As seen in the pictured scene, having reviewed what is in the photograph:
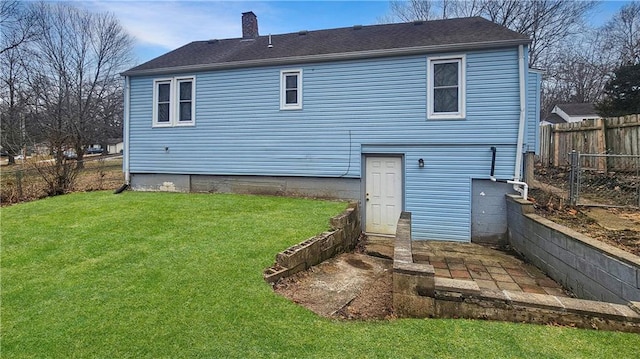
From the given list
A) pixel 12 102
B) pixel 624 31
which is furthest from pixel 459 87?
pixel 12 102

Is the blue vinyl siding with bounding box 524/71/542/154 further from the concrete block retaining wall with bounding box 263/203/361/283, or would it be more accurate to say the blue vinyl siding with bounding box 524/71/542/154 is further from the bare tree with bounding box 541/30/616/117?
the bare tree with bounding box 541/30/616/117

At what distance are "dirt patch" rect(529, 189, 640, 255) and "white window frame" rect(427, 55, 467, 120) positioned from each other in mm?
2963

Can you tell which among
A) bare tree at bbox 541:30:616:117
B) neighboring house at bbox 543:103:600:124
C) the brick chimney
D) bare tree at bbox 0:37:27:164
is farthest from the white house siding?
neighboring house at bbox 543:103:600:124

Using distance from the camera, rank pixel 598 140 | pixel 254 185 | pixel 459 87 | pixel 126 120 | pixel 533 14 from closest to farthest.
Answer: pixel 459 87, pixel 598 140, pixel 254 185, pixel 126 120, pixel 533 14

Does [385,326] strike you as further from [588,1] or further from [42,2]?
[42,2]

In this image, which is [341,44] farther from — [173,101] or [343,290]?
[343,290]

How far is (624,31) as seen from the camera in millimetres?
25953

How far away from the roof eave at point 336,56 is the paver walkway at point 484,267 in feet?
16.8

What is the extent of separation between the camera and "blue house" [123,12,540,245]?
8.68 m

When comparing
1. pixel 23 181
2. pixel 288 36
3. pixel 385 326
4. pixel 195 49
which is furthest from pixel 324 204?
pixel 23 181

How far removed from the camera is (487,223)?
8.89 meters

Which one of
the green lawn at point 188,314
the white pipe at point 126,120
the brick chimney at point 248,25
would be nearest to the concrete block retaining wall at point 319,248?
the green lawn at point 188,314

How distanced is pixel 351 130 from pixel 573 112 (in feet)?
107

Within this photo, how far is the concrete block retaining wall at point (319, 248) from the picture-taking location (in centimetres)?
461
